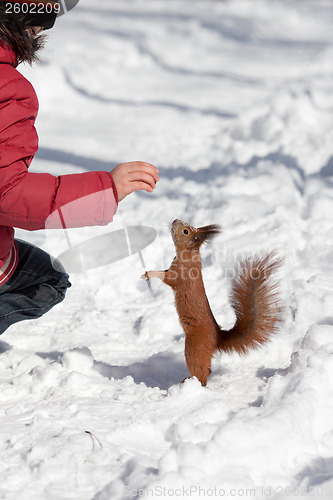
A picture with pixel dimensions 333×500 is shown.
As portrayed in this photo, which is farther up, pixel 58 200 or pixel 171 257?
pixel 58 200

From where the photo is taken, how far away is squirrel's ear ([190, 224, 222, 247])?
1.83 metres

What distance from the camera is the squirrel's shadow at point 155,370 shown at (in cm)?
199

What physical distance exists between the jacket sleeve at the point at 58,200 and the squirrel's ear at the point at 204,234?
400mm

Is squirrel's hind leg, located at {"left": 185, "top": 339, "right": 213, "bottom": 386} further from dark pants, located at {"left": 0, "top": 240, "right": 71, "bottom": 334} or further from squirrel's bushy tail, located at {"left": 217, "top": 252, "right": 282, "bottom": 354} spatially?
dark pants, located at {"left": 0, "top": 240, "right": 71, "bottom": 334}

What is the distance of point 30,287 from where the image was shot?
2.02 meters

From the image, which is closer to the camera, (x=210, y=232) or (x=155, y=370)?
(x=210, y=232)

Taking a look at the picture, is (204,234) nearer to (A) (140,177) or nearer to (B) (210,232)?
(B) (210,232)

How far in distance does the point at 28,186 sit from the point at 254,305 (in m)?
0.78

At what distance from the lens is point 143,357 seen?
2.20 metres

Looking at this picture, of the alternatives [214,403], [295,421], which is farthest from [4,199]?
[295,421]

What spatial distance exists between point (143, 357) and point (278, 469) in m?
0.98

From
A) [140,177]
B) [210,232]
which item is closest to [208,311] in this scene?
[210,232]

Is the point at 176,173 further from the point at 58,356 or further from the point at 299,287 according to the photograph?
the point at 58,356

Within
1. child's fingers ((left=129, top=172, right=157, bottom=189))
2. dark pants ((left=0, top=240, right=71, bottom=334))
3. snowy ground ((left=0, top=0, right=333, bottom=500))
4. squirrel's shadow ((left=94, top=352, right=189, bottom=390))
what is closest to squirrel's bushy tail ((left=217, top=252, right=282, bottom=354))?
snowy ground ((left=0, top=0, right=333, bottom=500))
